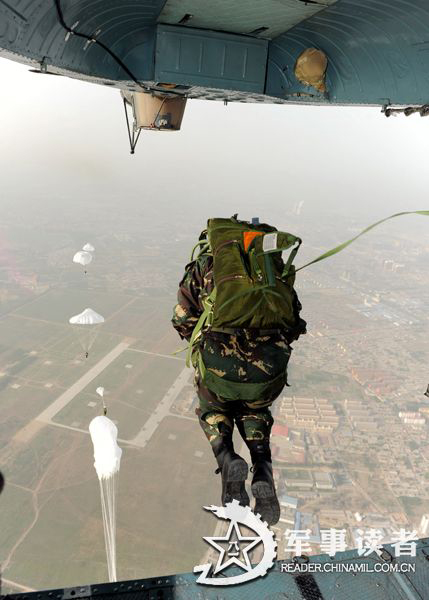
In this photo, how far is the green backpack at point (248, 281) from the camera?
7.57 ft

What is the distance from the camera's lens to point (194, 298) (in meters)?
2.82

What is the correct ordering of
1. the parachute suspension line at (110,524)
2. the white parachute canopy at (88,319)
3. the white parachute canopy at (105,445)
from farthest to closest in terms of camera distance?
the white parachute canopy at (88,319)
the parachute suspension line at (110,524)
the white parachute canopy at (105,445)

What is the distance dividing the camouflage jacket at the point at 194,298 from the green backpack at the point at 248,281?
0.15m

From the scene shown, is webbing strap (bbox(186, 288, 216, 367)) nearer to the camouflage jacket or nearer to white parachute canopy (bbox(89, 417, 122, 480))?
the camouflage jacket

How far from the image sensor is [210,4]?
276 centimetres

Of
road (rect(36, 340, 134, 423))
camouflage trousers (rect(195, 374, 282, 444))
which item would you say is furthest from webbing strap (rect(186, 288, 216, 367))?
road (rect(36, 340, 134, 423))

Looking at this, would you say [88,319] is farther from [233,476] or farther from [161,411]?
[233,476]

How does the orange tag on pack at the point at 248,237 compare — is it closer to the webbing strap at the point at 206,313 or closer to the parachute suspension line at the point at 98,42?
the webbing strap at the point at 206,313

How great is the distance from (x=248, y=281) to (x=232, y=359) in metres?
0.50

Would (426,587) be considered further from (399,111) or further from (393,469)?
(393,469)

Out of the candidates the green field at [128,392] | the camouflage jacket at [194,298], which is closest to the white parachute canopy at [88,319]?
the green field at [128,392]

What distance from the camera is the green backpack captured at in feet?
7.57

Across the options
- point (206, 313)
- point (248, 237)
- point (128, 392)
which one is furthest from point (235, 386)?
point (128, 392)

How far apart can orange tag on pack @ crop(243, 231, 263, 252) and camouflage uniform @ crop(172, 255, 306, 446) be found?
31 centimetres
